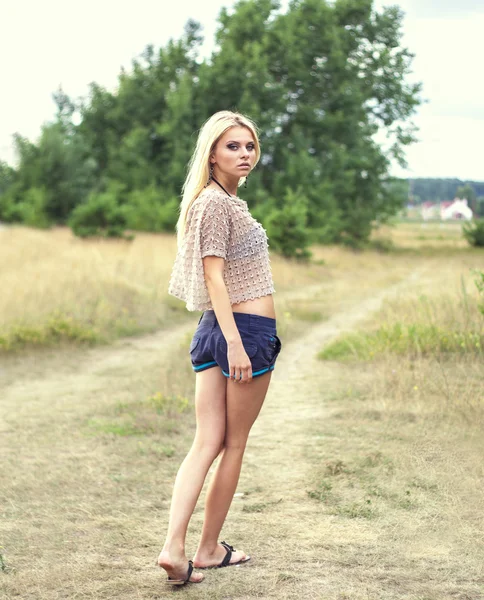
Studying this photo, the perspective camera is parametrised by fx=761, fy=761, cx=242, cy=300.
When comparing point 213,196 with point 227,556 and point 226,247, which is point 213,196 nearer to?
point 226,247

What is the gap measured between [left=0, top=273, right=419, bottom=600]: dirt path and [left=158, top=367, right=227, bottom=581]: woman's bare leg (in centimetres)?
27

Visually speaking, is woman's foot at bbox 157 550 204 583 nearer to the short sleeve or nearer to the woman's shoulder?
the short sleeve

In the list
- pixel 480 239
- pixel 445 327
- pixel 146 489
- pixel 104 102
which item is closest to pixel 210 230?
pixel 146 489

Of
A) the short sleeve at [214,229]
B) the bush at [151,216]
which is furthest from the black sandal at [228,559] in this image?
the bush at [151,216]

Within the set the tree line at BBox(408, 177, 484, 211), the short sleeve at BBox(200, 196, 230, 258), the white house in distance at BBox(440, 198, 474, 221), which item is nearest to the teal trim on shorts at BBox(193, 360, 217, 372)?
the short sleeve at BBox(200, 196, 230, 258)

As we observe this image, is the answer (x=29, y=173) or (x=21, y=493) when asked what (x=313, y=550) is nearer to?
(x=21, y=493)

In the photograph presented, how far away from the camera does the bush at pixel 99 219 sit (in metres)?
23.4

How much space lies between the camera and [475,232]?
3678cm

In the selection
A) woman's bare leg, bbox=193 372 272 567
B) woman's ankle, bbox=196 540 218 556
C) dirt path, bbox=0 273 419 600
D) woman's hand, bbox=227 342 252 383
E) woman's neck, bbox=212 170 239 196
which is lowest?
dirt path, bbox=0 273 419 600

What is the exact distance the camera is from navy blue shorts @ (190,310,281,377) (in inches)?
126

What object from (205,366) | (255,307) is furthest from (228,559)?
(255,307)

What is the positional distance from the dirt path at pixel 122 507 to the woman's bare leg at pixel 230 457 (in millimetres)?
128

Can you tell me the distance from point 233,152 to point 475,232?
116ft

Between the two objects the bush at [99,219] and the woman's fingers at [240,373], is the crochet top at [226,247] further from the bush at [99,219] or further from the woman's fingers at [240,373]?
the bush at [99,219]
